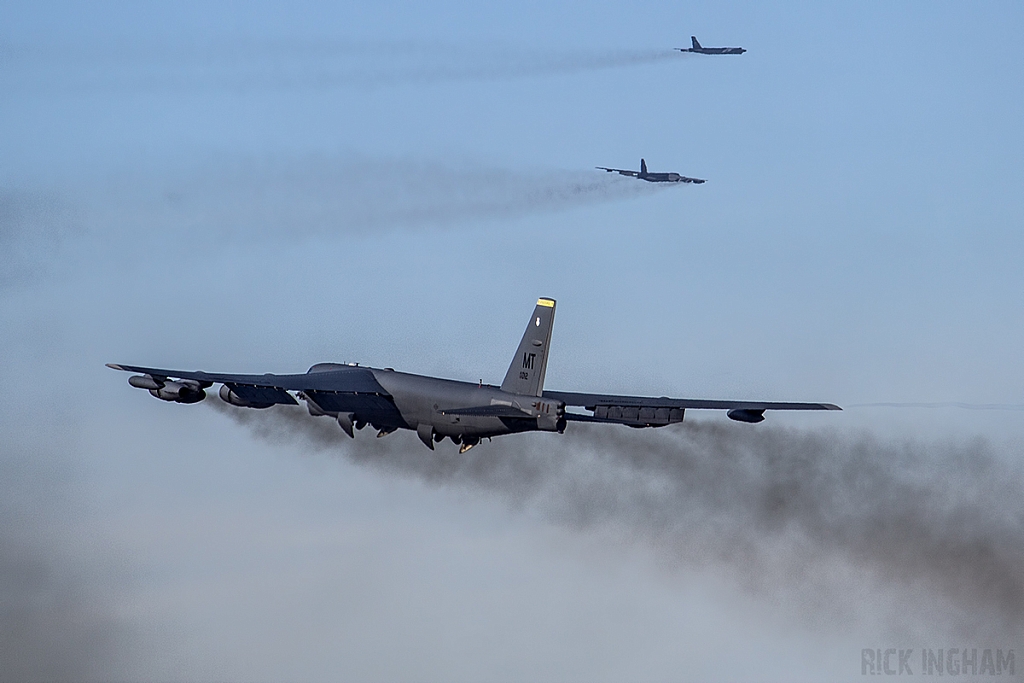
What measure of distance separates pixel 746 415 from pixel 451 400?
443 inches

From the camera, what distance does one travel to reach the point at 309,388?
6178cm

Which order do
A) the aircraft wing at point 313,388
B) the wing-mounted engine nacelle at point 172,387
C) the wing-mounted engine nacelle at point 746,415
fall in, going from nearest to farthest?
the wing-mounted engine nacelle at point 746,415 < the wing-mounted engine nacelle at point 172,387 < the aircraft wing at point 313,388

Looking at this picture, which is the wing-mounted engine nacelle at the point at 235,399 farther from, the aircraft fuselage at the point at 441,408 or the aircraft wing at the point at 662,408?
the aircraft wing at the point at 662,408

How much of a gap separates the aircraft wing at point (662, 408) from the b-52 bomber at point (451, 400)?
0.04 m

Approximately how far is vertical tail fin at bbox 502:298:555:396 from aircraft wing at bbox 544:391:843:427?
172 cm

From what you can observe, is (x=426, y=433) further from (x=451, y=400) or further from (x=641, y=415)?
(x=641, y=415)

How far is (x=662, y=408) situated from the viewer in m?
57.3

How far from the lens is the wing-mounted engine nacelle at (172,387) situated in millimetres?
60250

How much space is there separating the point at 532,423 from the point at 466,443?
4397 mm

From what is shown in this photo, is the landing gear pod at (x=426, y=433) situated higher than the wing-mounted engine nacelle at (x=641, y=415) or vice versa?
the wing-mounted engine nacelle at (x=641, y=415)

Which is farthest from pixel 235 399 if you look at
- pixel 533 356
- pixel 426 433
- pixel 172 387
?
pixel 533 356

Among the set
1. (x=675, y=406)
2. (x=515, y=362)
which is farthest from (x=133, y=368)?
(x=675, y=406)

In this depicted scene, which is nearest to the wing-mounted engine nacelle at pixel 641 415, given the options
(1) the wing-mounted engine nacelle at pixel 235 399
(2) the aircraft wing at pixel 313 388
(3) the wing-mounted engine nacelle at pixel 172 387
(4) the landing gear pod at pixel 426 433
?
(4) the landing gear pod at pixel 426 433

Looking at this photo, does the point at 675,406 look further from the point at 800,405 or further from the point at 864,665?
the point at 864,665
